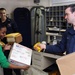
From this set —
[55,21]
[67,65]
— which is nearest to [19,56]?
[67,65]

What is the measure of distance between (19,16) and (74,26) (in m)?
3.26

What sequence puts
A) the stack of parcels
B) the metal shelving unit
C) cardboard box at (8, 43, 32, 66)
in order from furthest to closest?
the metal shelving unit
cardboard box at (8, 43, 32, 66)
the stack of parcels

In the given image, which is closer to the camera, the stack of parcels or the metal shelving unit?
the stack of parcels

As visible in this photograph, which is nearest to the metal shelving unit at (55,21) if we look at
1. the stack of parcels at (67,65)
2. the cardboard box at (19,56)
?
the cardboard box at (19,56)

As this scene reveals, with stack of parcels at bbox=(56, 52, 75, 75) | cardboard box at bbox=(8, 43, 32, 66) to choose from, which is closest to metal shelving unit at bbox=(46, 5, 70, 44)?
cardboard box at bbox=(8, 43, 32, 66)

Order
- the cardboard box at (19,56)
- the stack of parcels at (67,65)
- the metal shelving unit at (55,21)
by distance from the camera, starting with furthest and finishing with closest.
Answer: the metal shelving unit at (55,21), the cardboard box at (19,56), the stack of parcels at (67,65)

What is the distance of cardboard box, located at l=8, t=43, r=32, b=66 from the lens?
6.25 ft

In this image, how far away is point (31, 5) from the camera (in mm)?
5352

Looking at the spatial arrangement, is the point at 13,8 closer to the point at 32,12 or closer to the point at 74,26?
the point at 32,12

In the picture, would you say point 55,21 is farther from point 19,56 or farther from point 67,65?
point 67,65

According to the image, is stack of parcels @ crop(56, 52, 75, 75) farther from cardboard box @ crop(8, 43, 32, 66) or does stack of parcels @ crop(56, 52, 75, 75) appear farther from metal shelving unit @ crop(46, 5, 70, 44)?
metal shelving unit @ crop(46, 5, 70, 44)

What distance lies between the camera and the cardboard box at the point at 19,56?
191 centimetres

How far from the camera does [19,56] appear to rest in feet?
6.34

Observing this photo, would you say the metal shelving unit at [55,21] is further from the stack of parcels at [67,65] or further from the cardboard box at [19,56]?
the stack of parcels at [67,65]
